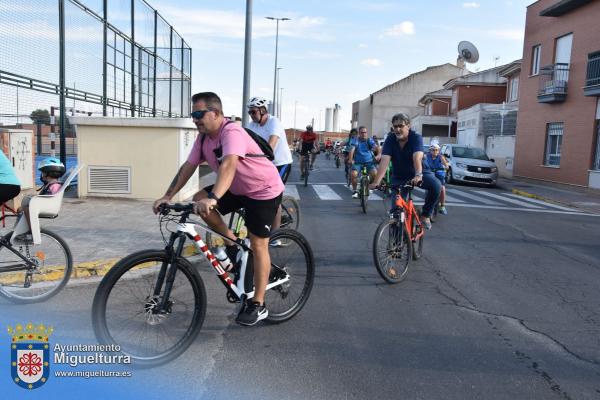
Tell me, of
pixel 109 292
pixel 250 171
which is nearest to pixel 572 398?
pixel 250 171

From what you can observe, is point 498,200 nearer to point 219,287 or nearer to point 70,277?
point 219,287

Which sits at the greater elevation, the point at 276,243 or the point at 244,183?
the point at 244,183

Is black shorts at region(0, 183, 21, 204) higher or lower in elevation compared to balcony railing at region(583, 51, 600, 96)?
lower

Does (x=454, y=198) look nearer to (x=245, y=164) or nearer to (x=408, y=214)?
(x=408, y=214)

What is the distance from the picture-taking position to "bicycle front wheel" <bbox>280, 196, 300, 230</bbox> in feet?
24.1

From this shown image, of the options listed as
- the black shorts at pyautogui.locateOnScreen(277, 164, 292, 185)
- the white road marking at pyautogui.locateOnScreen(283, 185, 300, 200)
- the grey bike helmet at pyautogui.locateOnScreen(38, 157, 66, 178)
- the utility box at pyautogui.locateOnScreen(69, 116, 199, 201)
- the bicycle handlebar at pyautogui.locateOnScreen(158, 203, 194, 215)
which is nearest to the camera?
the bicycle handlebar at pyautogui.locateOnScreen(158, 203, 194, 215)

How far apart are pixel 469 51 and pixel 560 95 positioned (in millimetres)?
21323

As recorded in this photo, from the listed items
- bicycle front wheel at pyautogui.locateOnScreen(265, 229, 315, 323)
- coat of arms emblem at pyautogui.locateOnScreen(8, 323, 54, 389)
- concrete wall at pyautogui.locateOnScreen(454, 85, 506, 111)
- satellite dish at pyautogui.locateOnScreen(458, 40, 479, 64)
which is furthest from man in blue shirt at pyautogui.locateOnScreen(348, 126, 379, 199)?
concrete wall at pyautogui.locateOnScreen(454, 85, 506, 111)

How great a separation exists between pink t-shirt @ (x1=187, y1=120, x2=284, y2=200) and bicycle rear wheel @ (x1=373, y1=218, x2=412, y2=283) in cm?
186

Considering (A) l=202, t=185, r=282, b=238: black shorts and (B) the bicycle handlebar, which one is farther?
(A) l=202, t=185, r=282, b=238: black shorts

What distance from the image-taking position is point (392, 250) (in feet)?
19.3

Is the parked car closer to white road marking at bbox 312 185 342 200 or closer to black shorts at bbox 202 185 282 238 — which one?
white road marking at bbox 312 185 342 200

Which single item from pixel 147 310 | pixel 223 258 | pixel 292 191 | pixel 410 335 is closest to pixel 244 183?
pixel 223 258

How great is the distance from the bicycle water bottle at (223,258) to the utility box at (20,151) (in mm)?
6511
